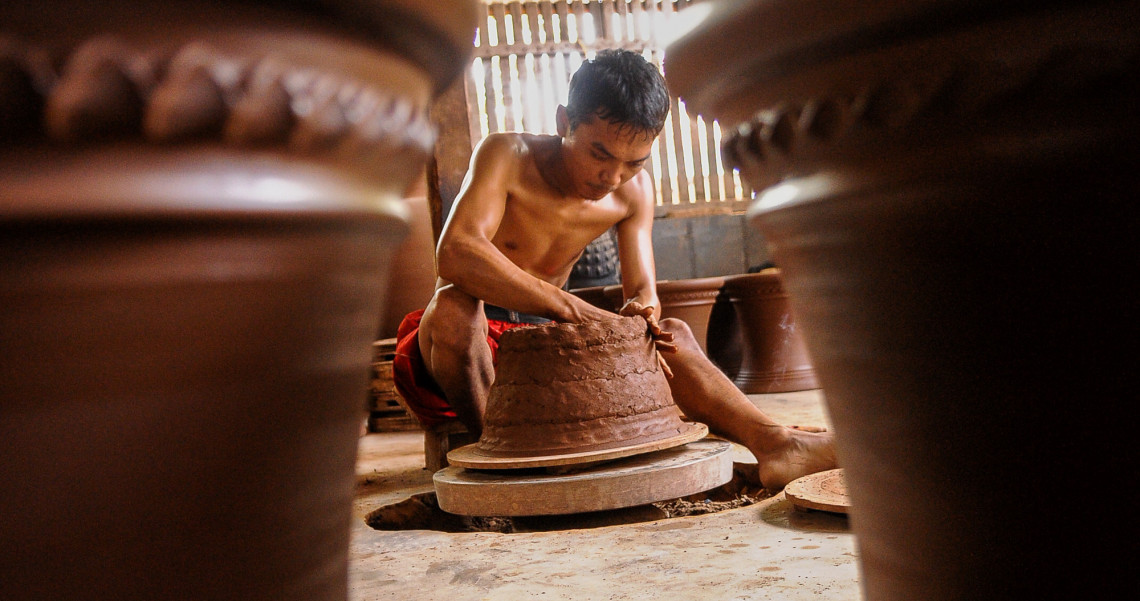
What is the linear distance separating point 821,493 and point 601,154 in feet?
4.86

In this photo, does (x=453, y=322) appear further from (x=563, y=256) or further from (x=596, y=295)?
(x=596, y=295)

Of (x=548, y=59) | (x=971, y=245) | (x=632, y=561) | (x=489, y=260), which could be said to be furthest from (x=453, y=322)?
(x=548, y=59)

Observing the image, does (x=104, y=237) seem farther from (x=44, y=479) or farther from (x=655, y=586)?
(x=655, y=586)

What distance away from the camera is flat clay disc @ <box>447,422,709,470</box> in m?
2.56

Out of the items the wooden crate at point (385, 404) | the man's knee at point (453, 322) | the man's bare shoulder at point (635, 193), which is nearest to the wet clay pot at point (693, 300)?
the wooden crate at point (385, 404)

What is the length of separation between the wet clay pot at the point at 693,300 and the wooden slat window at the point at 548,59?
9.85 ft

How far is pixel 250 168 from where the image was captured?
0.47m

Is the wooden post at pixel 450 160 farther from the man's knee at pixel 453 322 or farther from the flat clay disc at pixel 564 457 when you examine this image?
the flat clay disc at pixel 564 457

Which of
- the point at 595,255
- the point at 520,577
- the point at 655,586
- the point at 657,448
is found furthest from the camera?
the point at 595,255

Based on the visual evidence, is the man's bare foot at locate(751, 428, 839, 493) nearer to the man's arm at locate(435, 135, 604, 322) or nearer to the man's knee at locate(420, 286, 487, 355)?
the man's arm at locate(435, 135, 604, 322)

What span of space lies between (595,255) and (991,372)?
20.4 feet

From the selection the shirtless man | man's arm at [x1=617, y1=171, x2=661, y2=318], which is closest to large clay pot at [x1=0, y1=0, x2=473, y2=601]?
the shirtless man

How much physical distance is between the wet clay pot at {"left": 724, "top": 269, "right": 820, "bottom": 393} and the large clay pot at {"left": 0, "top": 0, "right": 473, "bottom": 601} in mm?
5464

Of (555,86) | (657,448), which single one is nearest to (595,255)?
(555,86)
